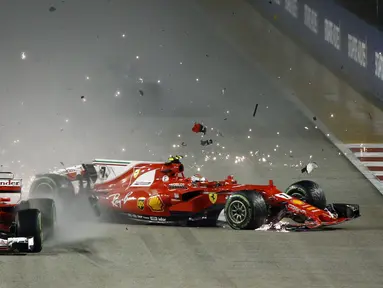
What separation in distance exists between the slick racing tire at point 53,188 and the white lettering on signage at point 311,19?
1070 centimetres

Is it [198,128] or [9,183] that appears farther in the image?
[198,128]

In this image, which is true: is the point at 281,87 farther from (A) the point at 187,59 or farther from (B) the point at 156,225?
(B) the point at 156,225

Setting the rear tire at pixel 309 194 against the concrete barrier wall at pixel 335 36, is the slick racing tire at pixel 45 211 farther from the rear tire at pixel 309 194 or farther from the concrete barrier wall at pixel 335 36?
the concrete barrier wall at pixel 335 36

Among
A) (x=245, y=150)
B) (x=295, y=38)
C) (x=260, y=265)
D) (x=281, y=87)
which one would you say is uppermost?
(x=295, y=38)

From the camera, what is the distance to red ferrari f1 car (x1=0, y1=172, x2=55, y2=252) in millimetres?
8281

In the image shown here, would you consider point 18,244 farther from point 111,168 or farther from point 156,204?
point 111,168

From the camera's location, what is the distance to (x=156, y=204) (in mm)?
11453

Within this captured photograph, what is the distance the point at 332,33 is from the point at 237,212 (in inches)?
441

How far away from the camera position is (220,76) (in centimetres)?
2016

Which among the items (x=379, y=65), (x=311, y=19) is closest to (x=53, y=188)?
(x=379, y=65)

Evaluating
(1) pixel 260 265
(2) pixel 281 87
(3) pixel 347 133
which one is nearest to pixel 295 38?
(2) pixel 281 87

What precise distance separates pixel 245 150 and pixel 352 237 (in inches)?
308

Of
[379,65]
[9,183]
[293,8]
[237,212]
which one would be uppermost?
[293,8]

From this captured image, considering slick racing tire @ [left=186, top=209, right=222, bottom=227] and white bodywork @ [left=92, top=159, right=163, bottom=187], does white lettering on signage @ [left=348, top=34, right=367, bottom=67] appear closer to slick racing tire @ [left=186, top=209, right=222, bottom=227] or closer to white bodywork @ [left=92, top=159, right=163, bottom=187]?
white bodywork @ [left=92, top=159, right=163, bottom=187]
